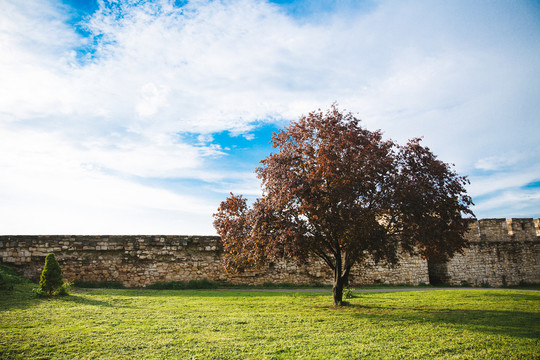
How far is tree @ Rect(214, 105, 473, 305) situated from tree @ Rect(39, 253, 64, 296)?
5.53 m

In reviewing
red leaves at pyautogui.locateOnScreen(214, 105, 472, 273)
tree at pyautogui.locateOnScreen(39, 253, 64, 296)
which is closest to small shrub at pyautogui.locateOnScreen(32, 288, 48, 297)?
tree at pyautogui.locateOnScreen(39, 253, 64, 296)

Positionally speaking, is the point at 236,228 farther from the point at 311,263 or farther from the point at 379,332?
the point at 311,263

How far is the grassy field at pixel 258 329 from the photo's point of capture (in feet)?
17.9

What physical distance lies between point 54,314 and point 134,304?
2298 millimetres

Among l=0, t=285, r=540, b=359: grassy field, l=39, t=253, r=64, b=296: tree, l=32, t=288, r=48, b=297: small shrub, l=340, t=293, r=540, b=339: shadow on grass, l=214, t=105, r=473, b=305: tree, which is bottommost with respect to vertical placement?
l=340, t=293, r=540, b=339: shadow on grass

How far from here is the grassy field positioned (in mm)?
5469

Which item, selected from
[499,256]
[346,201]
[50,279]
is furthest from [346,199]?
[499,256]

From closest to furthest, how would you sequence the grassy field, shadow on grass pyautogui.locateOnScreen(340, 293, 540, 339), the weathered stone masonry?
the grassy field
shadow on grass pyautogui.locateOnScreen(340, 293, 540, 339)
the weathered stone masonry

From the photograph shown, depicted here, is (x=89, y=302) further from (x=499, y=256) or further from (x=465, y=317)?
(x=499, y=256)

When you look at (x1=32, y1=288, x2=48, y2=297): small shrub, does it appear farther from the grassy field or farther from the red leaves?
the red leaves

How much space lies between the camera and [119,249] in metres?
15.2

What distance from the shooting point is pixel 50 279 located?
10.6m

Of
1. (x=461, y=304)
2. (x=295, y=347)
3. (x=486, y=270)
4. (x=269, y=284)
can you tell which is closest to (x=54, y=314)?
(x=295, y=347)

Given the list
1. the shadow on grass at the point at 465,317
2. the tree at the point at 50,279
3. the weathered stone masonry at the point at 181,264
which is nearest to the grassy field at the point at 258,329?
the shadow on grass at the point at 465,317
